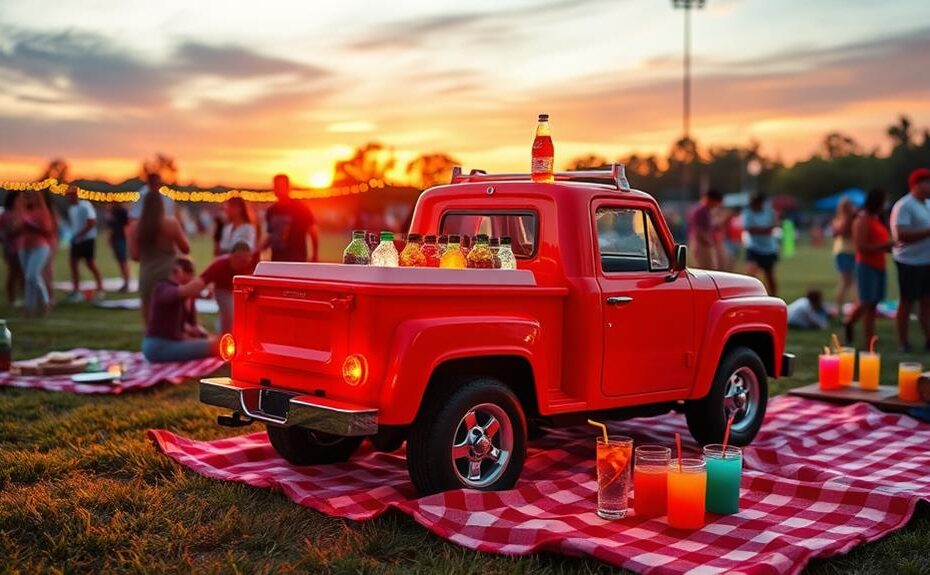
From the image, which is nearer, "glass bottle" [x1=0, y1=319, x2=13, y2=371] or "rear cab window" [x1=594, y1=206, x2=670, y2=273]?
"rear cab window" [x1=594, y1=206, x2=670, y2=273]

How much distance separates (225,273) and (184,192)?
27.1 ft

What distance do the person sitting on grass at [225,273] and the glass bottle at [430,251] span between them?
4.09 metres

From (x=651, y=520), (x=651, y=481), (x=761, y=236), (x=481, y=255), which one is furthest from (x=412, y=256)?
(x=761, y=236)

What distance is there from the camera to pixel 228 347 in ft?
18.7

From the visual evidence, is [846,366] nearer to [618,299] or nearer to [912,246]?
[912,246]

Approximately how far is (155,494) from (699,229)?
36.3ft

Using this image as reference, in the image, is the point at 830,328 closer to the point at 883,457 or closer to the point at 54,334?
the point at 883,457

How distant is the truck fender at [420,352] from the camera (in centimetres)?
471

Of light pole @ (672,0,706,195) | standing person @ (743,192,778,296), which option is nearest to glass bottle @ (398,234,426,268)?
standing person @ (743,192,778,296)

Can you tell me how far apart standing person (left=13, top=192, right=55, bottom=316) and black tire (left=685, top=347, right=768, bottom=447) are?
10.4 m

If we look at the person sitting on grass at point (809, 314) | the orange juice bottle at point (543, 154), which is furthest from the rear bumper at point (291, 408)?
the person sitting on grass at point (809, 314)

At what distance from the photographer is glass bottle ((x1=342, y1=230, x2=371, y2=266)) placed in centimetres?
552

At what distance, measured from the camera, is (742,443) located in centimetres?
675

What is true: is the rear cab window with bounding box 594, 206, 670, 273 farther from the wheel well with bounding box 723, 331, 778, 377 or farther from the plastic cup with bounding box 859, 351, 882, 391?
the plastic cup with bounding box 859, 351, 882, 391
